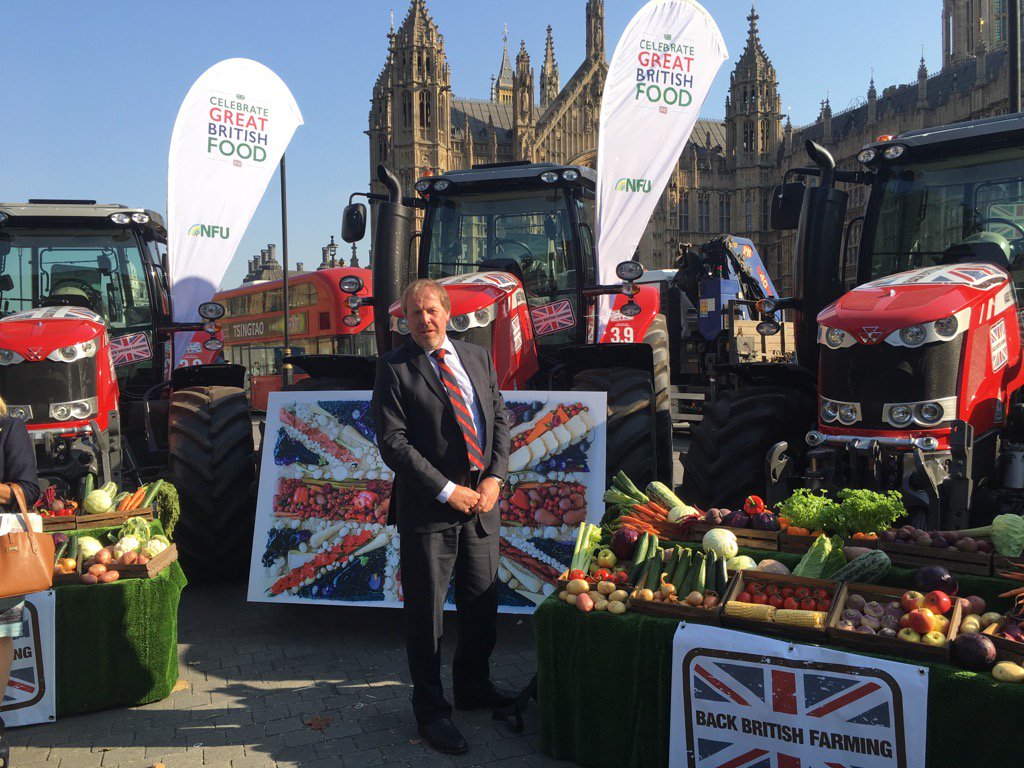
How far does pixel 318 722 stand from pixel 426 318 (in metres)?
1.93

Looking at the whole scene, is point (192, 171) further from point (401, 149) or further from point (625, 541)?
point (401, 149)

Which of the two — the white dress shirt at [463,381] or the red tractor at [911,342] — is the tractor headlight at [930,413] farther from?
the white dress shirt at [463,381]

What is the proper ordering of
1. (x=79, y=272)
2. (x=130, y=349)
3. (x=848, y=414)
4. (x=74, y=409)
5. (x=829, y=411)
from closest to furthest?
(x=848, y=414) < (x=829, y=411) < (x=74, y=409) < (x=79, y=272) < (x=130, y=349)

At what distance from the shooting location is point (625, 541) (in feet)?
13.2

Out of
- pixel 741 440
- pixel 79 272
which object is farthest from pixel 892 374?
pixel 79 272

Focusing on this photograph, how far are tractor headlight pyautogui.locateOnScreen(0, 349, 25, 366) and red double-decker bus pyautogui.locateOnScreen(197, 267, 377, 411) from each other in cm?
1640

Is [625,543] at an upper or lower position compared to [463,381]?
lower

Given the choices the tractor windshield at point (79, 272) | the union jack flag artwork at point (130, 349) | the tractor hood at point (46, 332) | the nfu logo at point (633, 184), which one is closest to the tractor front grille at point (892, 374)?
the nfu logo at point (633, 184)

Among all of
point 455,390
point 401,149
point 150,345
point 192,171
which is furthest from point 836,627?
point 401,149

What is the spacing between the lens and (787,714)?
3.10 meters

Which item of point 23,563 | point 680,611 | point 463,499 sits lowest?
point 680,611

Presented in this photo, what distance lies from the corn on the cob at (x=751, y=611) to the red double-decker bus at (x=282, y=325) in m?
19.4

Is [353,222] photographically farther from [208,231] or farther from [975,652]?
[975,652]

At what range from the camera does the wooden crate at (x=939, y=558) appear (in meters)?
3.54
